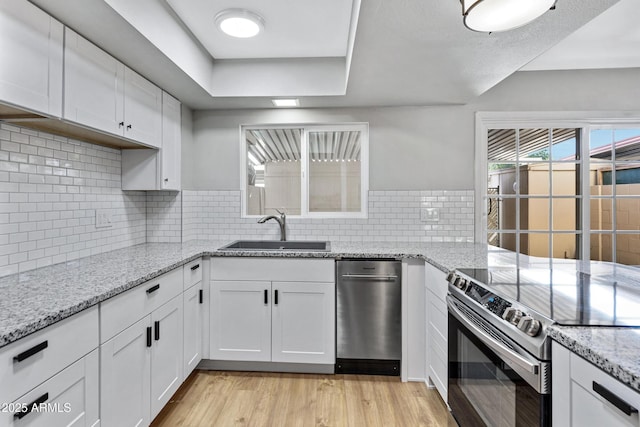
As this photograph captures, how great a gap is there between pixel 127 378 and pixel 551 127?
11.5 ft

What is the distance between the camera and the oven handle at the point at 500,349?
0.92 meters

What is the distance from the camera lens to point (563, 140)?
2.75 meters

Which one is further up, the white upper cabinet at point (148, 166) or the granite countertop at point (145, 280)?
the white upper cabinet at point (148, 166)

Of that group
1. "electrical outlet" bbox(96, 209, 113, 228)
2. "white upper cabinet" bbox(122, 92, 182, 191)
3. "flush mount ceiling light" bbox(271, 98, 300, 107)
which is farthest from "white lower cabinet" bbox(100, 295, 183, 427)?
"flush mount ceiling light" bbox(271, 98, 300, 107)

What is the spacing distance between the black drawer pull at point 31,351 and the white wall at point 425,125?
1957 mm

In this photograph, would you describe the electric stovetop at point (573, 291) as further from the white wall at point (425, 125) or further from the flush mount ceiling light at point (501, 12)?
the white wall at point (425, 125)

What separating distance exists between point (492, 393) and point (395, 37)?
1.68m

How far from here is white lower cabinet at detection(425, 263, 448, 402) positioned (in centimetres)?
175

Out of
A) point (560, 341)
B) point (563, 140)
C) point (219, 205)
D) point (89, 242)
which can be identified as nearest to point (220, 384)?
point (89, 242)

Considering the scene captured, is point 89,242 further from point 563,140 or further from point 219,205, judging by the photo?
point 563,140

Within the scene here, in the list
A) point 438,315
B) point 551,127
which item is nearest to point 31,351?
point 438,315

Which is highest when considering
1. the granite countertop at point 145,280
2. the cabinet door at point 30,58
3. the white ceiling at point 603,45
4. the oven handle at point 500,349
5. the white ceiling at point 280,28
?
the white ceiling at point 603,45

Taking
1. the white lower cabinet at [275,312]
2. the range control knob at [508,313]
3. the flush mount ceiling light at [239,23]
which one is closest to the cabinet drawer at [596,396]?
the range control knob at [508,313]

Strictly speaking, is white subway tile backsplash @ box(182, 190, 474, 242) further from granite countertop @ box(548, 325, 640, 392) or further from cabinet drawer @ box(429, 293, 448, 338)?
granite countertop @ box(548, 325, 640, 392)
